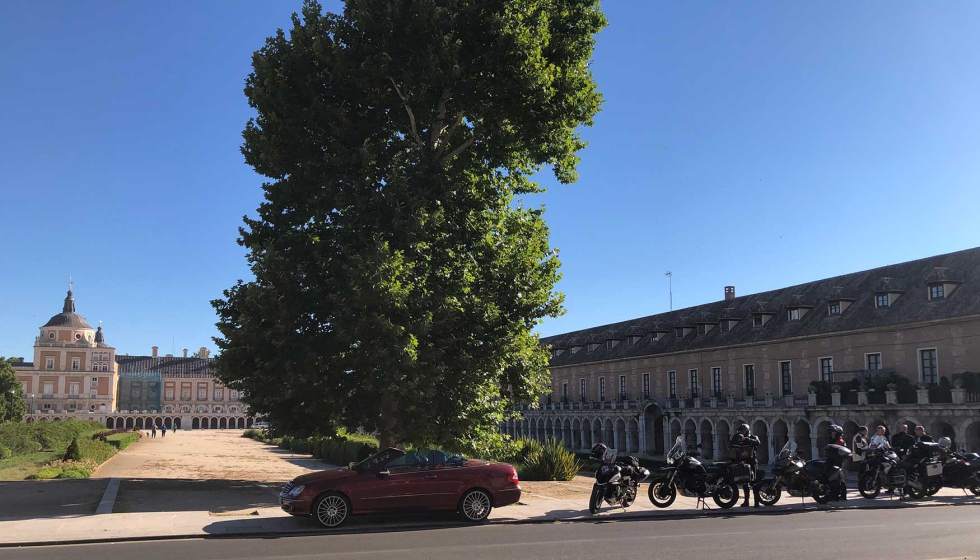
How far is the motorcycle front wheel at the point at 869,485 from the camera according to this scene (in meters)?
16.7

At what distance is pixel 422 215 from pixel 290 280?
3431mm

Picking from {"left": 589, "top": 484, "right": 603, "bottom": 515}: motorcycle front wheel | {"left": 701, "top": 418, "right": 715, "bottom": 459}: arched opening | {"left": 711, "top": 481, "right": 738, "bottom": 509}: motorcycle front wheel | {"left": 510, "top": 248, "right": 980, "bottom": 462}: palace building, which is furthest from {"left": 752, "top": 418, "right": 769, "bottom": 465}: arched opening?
{"left": 589, "top": 484, "right": 603, "bottom": 515}: motorcycle front wheel

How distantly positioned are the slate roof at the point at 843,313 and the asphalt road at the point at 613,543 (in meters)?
32.1

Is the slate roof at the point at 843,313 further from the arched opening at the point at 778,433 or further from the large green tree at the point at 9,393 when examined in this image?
the large green tree at the point at 9,393

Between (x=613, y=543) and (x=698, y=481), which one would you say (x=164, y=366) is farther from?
(x=613, y=543)

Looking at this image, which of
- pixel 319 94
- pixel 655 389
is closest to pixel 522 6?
pixel 319 94

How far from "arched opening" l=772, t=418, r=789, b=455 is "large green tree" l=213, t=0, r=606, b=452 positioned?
34.5 m

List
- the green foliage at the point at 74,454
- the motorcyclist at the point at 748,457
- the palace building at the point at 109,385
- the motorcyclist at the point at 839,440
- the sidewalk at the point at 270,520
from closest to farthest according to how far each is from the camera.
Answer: the sidewalk at the point at 270,520 < the motorcyclist at the point at 748,457 < the motorcyclist at the point at 839,440 < the green foliage at the point at 74,454 < the palace building at the point at 109,385

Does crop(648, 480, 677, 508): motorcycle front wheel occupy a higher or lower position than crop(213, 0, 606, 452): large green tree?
lower

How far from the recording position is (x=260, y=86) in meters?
18.8

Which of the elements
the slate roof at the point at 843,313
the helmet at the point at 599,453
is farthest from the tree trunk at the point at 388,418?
the slate roof at the point at 843,313

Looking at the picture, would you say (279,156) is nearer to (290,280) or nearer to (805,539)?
(290,280)

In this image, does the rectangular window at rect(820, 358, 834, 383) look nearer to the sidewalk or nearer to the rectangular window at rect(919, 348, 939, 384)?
the rectangular window at rect(919, 348, 939, 384)

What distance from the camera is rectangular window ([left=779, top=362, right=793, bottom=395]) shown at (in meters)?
49.7
